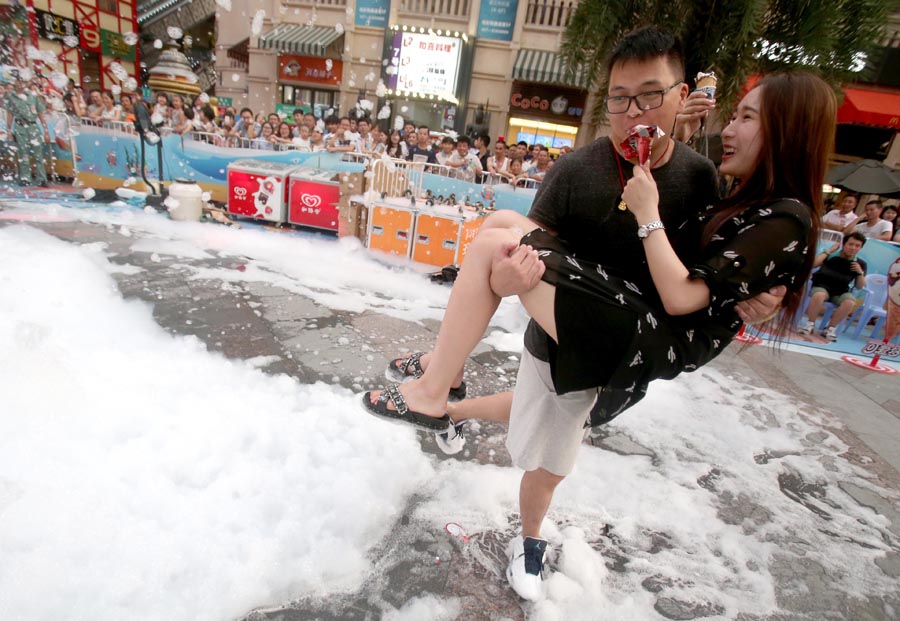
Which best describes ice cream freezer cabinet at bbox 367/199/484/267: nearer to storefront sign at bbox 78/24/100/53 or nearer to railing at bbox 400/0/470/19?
railing at bbox 400/0/470/19

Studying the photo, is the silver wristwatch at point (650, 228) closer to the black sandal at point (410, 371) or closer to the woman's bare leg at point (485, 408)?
the woman's bare leg at point (485, 408)

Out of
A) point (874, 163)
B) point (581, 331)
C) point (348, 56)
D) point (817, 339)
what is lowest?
point (817, 339)

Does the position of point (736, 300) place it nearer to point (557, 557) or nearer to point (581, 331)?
point (581, 331)

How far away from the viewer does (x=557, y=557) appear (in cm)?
181

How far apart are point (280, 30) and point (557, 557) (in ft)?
52.2

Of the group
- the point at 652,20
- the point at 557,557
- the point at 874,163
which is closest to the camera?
the point at 557,557

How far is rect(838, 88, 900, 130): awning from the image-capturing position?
10.4m

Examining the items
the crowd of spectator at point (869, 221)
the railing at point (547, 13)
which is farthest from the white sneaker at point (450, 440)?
the railing at point (547, 13)

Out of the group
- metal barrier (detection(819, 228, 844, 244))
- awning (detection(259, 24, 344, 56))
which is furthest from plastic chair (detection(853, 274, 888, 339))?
awning (detection(259, 24, 344, 56))

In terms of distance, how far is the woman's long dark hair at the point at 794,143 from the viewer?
4.21ft

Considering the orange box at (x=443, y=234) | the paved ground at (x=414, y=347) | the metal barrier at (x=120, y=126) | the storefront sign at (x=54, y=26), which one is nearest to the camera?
the paved ground at (x=414, y=347)

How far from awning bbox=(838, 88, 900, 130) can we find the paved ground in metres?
8.61

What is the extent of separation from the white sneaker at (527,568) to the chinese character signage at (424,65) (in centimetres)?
1353

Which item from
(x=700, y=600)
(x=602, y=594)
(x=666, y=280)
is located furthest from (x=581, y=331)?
(x=700, y=600)
